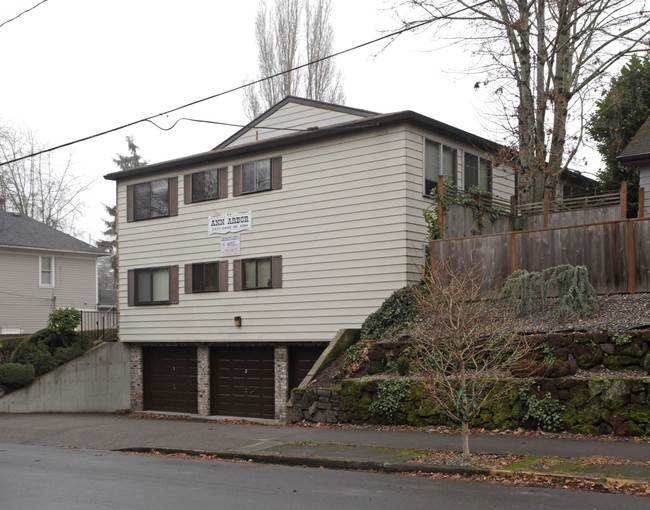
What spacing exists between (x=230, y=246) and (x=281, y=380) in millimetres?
4370

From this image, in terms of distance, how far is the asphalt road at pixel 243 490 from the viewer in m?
8.28

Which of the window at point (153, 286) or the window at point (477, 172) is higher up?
the window at point (477, 172)

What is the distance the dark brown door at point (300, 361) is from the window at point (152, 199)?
630 centimetres

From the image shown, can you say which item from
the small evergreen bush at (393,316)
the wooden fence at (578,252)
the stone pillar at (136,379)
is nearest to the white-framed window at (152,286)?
the stone pillar at (136,379)

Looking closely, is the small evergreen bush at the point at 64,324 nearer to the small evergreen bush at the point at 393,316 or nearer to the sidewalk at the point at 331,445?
the sidewalk at the point at 331,445

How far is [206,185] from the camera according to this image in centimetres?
2358

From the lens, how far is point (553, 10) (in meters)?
20.8

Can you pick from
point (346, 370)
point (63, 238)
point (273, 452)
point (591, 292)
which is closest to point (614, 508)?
point (273, 452)

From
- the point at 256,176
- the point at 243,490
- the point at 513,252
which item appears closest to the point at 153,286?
the point at 256,176

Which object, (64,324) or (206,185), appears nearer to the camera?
(206,185)

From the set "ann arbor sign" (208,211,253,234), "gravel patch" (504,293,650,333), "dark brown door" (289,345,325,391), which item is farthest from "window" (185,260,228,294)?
"gravel patch" (504,293,650,333)

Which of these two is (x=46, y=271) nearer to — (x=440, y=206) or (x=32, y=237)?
(x=32, y=237)

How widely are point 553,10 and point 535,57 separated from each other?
1386mm

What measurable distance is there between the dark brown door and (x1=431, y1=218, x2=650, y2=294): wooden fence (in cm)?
528
